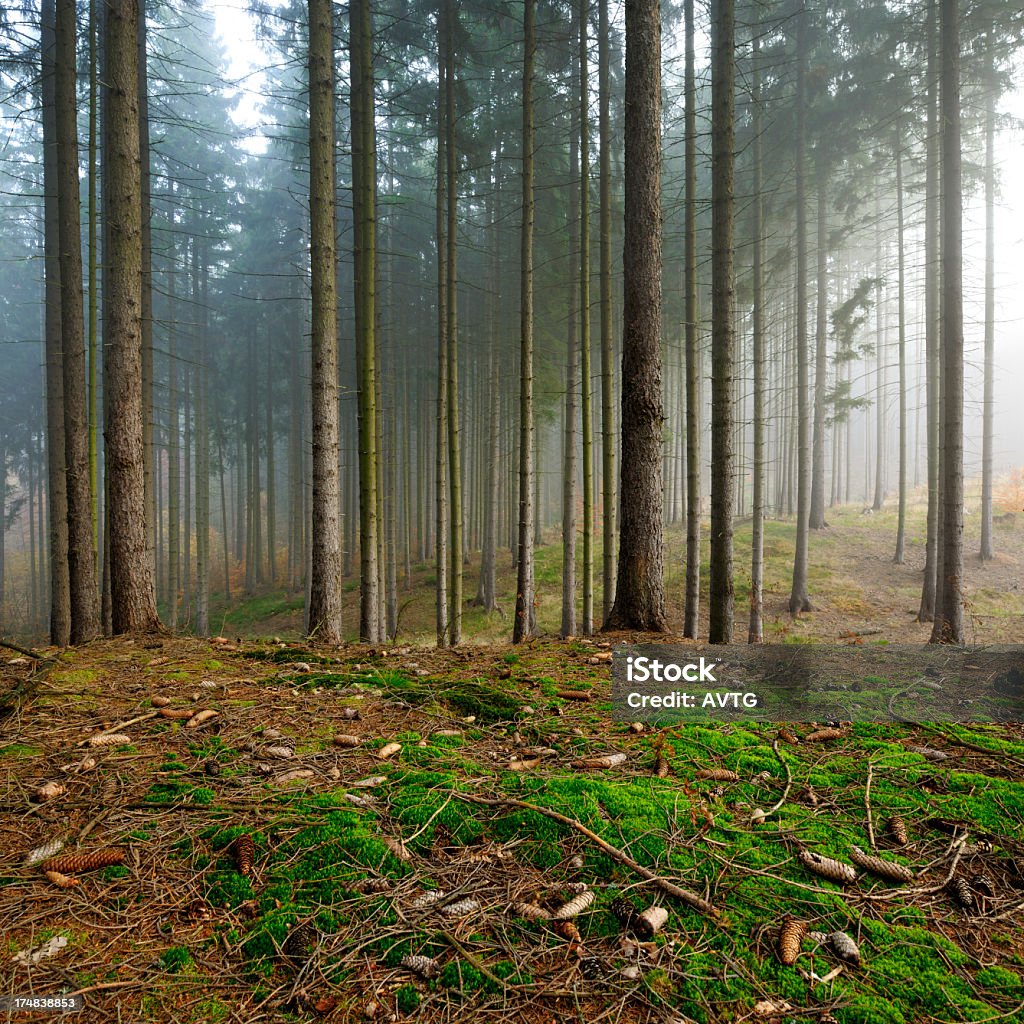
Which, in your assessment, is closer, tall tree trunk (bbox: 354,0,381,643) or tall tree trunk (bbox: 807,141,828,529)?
tall tree trunk (bbox: 354,0,381,643)

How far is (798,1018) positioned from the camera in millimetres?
1512

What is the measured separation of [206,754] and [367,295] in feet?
19.7

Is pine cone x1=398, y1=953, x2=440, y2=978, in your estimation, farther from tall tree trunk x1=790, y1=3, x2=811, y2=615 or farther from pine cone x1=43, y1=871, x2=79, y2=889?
tall tree trunk x1=790, y1=3, x2=811, y2=615

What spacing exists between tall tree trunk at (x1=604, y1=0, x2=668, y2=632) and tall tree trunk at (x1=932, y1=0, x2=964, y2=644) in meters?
3.98

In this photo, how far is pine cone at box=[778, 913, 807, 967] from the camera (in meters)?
1.68

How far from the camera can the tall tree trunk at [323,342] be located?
656 centimetres

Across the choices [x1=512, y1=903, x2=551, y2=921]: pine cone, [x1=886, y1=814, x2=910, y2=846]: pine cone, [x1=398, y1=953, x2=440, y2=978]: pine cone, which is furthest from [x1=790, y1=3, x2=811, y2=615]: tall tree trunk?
[x1=398, y1=953, x2=440, y2=978]: pine cone

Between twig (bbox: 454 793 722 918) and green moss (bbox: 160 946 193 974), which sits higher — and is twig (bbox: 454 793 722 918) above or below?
above

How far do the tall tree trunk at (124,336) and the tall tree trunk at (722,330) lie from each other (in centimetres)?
618

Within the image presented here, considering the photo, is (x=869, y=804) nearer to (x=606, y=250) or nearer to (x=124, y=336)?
(x=124, y=336)

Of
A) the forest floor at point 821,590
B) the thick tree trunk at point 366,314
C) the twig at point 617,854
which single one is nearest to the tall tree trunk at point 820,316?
the forest floor at point 821,590

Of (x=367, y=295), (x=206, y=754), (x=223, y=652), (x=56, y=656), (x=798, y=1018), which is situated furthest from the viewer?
(x=367, y=295)

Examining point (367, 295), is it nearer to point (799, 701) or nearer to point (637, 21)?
point (637, 21)

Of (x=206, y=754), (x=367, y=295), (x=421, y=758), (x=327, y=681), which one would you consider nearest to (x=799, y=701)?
(x=421, y=758)
